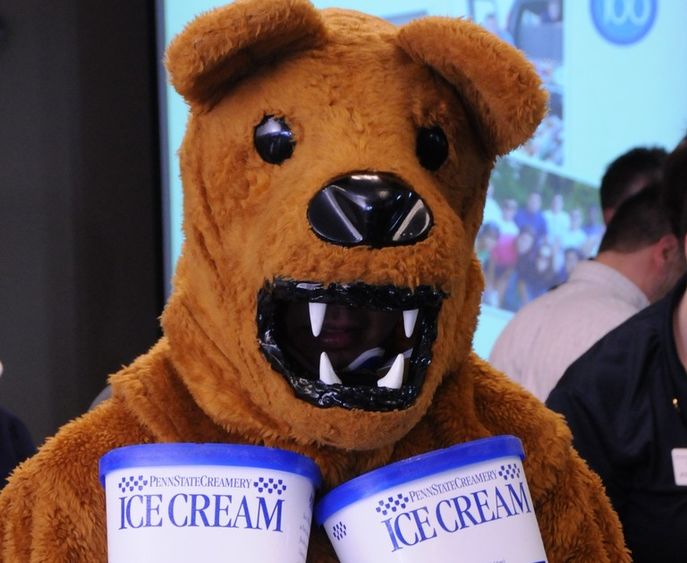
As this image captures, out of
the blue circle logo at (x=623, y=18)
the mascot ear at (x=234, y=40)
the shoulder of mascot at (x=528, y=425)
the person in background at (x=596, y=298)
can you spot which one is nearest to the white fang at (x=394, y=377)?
the shoulder of mascot at (x=528, y=425)

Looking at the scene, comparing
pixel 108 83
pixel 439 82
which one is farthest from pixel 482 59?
pixel 108 83

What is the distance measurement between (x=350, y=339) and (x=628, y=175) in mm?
1835

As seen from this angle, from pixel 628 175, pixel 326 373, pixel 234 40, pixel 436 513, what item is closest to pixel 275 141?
pixel 234 40

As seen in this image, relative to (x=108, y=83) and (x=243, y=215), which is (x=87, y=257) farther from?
(x=243, y=215)

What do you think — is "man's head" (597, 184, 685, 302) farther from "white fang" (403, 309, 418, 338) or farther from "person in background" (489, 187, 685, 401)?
"white fang" (403, 309, 418, 338)

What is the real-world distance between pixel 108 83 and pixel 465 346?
200 cm

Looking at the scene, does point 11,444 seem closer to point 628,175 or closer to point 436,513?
point 436,513

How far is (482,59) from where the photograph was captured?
778 millimetres

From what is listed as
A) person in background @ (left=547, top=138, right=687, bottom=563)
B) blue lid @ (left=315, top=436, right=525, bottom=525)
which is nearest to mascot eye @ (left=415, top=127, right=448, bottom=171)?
blue lid @ (left=315, top=436, right=525, bottom=525)

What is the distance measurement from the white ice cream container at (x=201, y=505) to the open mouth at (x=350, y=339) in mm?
73

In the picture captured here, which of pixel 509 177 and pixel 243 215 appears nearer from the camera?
pixel 243 215

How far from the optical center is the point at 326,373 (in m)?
0.72

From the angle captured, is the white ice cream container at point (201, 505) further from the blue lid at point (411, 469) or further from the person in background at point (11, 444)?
the person in background at point (11, 444)

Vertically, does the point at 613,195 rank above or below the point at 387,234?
below
